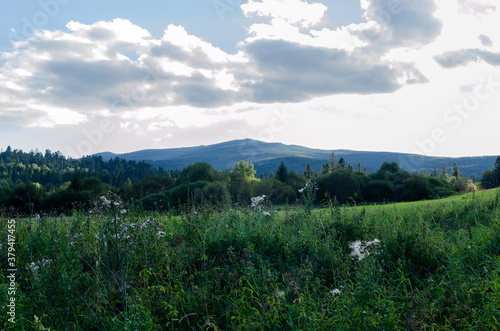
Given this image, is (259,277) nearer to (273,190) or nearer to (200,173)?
(273,190)

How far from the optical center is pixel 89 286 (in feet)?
18.4

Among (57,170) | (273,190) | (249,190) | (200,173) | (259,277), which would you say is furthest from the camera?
(57,170)

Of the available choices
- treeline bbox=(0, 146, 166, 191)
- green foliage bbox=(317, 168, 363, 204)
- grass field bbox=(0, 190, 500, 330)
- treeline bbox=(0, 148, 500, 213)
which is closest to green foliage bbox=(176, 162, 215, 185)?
treeline bbox=(0, 148, 500, 213)

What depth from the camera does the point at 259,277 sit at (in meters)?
5.26

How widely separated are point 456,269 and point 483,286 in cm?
71

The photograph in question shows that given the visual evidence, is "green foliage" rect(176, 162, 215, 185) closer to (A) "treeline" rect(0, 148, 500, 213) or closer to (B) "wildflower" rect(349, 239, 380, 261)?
(A) "treeline" rect(0, 148, 500, 213)

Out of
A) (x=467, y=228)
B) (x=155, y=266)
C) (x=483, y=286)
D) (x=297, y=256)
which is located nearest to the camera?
(x=483, y=286)

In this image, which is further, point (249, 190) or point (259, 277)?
point (249, 190)

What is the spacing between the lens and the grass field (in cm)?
421

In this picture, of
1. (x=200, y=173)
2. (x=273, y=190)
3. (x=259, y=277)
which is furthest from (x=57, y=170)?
(x=259, y=277)

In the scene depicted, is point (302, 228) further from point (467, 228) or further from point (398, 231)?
point (467, 228)

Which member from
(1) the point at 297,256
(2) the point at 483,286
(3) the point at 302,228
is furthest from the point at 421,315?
(3) the point at 302,228

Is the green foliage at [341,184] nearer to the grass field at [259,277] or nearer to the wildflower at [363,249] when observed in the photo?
the grass field at [259,277]

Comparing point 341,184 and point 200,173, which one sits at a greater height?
point 200,173
